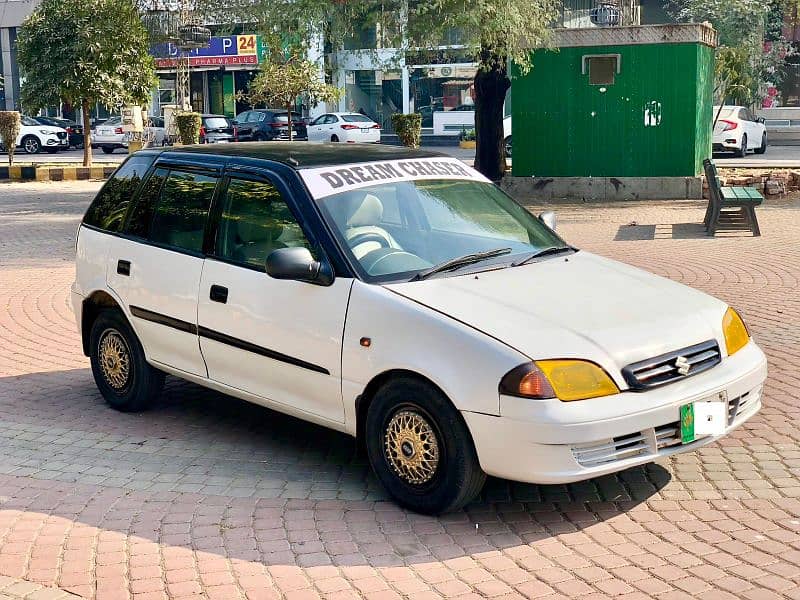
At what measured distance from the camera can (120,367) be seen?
23.4ft

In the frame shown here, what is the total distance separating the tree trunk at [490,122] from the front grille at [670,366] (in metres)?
16.0

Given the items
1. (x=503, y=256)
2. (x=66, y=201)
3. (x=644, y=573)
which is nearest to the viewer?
(x=644, y=573)

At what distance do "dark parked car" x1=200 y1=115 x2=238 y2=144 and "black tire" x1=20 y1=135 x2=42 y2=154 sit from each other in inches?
278

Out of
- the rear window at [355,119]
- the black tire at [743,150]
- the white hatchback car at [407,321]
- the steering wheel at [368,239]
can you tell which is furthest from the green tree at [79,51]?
the steering wheel at [368,239]

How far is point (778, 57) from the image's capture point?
41.8 meters

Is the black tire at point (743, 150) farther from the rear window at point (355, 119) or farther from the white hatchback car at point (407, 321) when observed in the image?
the white hatchback car at point (407, 321)

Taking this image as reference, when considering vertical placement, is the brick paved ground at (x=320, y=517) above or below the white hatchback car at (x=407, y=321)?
below

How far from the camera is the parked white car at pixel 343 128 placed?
4106 cm

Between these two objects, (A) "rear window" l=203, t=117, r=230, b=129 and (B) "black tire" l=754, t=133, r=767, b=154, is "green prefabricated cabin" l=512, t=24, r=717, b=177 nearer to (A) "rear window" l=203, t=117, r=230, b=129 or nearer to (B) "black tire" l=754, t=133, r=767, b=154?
(B) "black tire" l=754, t=133, r=767, b=154

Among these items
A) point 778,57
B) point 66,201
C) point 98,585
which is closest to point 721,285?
point 98,585

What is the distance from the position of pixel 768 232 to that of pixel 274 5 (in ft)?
29.8

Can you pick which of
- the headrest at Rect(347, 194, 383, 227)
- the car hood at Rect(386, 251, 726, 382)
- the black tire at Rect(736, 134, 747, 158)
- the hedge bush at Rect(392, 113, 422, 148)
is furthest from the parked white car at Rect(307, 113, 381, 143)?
the car hood at Rect(386, 251, 726, 382)

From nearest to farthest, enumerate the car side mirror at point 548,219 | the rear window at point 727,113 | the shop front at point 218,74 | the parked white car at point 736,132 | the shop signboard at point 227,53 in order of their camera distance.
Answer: the car side mirror at point 548,219 → the parked white car at point 736,132 → the rear window at point 727,113 → the shop signboard at point 227,53 → the shop front at point 218,74

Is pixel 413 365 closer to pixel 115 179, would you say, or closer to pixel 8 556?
pixel 8 556
